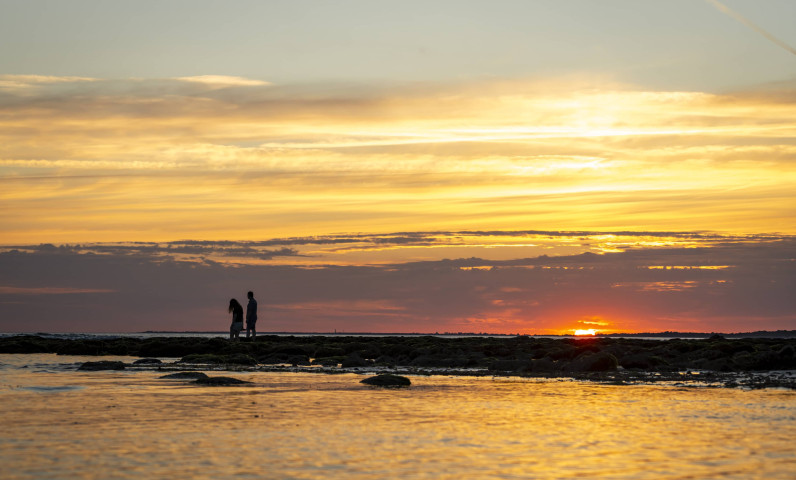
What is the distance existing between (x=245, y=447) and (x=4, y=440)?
394cm

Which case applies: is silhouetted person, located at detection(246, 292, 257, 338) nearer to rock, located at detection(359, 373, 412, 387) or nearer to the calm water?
rock, located at detection(359, 373, 412, 387)

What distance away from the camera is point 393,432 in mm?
14586

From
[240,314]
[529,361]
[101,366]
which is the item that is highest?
[240,314]

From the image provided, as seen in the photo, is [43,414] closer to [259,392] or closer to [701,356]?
[259,392]

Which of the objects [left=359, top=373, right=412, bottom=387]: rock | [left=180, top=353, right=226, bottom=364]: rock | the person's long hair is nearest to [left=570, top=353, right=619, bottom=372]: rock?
[left=359, top=373, right=412, bottom=387]: rock

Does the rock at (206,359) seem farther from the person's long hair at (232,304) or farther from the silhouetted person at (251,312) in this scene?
the person's long hair at (232,304)

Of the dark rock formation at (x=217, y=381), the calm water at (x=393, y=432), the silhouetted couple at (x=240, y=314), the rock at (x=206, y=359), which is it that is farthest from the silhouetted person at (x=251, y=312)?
Answer: the calm water at (x=393, y=432)

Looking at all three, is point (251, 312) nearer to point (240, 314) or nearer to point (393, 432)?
point (240, 314)

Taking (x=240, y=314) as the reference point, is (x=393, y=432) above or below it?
below

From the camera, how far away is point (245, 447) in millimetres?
→ 12688

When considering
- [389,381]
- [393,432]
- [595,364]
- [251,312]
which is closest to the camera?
[393,432]

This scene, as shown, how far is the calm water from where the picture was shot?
36.2 ft

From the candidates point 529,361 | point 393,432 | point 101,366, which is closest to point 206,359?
point 101,366

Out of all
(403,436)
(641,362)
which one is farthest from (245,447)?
(641,362)
